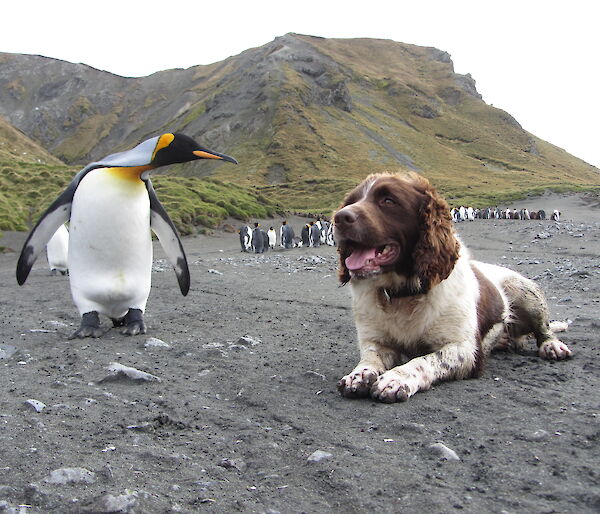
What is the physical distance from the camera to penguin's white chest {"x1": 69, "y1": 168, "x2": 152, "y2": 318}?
18.7 ft

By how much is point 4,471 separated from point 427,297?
244cm

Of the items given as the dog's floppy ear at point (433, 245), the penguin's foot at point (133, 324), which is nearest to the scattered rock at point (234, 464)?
the dog's floppy ear at point (433, 245)

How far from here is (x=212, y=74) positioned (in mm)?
181625

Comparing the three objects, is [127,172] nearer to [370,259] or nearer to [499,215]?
[370,259]

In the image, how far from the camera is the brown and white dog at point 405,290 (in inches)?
129

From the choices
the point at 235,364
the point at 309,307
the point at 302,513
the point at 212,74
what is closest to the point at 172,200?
the point at 309,307

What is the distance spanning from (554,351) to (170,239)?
417 cm

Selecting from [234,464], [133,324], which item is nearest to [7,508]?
[234,464]

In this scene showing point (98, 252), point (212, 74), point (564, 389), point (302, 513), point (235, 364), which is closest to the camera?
point (302, 513)

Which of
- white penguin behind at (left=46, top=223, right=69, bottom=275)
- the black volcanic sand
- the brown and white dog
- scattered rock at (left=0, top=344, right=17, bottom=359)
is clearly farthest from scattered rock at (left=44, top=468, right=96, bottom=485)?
white penguin behind at (left=46, top=223, right=69, bottom=275)

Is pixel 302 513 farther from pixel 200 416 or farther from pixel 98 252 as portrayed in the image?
pixel 98 252

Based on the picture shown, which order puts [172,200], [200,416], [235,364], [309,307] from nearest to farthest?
[200,416]
[235,364]
[309,307]
[172,200]

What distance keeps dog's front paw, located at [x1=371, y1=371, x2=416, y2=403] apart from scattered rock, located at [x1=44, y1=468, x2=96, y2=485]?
62.0 inches

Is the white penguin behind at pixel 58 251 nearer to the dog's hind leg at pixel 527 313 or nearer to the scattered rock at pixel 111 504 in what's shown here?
the dog's hind leg at pixel 527 313
